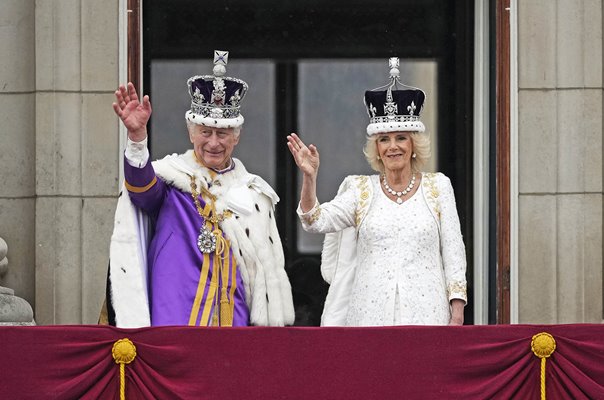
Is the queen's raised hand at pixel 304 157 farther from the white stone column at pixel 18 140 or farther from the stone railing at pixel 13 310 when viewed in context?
the white stone column at pixel 18 140

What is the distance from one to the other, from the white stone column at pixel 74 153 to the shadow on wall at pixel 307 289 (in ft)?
4.78

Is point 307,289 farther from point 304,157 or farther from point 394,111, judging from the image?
→ point 304,157

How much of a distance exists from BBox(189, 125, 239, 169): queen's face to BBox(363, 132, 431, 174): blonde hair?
2.30 feet

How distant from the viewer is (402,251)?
28.1 ft

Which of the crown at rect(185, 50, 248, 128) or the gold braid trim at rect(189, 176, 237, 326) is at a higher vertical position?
the crown at rect(185, 50, 248, 128)

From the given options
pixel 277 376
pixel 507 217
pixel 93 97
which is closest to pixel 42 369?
pixel 277 376

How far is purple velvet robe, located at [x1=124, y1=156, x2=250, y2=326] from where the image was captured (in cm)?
841

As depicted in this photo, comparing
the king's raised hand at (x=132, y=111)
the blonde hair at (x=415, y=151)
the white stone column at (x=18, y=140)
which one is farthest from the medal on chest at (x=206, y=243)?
the white stone column at (x=18, y=140)

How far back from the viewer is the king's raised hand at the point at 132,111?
8.23 meters

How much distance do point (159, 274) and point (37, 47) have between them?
9.45ft

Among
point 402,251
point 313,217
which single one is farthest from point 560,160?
point 313,217

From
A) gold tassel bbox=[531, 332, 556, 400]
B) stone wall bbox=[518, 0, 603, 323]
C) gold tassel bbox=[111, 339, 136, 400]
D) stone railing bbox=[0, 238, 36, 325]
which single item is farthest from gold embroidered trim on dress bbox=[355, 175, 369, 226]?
stone railing bbox=[0, 238, 36, 325]

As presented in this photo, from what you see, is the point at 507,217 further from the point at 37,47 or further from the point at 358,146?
the point at 37,47

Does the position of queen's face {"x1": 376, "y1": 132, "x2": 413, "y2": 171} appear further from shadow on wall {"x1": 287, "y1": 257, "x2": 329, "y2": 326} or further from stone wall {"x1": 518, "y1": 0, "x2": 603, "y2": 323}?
shadow on wall {"x1": 287, "y1": 257, "x2": 329, "y2": 326}
